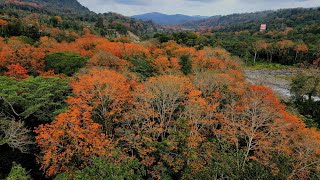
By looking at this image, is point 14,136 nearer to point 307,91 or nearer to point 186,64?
point 186,64

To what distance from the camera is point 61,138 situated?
20.1 meters

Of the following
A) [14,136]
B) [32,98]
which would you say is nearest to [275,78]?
[32,98]

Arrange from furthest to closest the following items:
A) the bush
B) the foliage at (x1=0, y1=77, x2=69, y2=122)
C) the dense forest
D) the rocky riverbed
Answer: the rocky riverbed, the bush, the foliage at (x1=0, y1=77, x2=69, y2=122), the dense forest

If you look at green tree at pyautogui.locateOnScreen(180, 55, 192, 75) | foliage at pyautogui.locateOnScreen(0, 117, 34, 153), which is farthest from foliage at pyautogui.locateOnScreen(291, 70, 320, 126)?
foliage at pyautogui.locateOnScreen(0, 117, 34, 153)

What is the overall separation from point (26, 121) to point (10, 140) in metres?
5.16

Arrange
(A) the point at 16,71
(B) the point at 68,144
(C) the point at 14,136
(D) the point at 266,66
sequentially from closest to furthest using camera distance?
(C) the point at 14,136, (B) the point at 68,144, (A) the point at 16,71, (D) the point at 266,66

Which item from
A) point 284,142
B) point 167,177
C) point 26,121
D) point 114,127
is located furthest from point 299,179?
point 26,121

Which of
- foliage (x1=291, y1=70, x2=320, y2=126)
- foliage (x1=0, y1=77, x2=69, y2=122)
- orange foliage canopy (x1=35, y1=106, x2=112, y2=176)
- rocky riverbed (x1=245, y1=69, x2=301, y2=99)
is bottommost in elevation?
rocky riverbed (x1=245, y1=69, x2=301, y2=99)

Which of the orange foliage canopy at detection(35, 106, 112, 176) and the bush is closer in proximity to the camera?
the orange foliage canopy at detection(35, 106, 112, 176)

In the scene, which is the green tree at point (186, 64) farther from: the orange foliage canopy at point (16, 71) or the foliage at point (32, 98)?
the orange foliage canopy at point (16, 71)

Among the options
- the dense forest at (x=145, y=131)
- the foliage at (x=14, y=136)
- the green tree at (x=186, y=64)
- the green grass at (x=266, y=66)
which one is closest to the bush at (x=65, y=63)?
the dense forest at (x=145, y=131)

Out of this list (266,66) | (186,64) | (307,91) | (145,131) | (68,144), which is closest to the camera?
(68,144)

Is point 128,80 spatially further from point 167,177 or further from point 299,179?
point 299,179

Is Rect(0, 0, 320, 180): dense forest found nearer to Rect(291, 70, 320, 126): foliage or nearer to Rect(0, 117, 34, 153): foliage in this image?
Rect(0, 117, 34, 153): foliage
